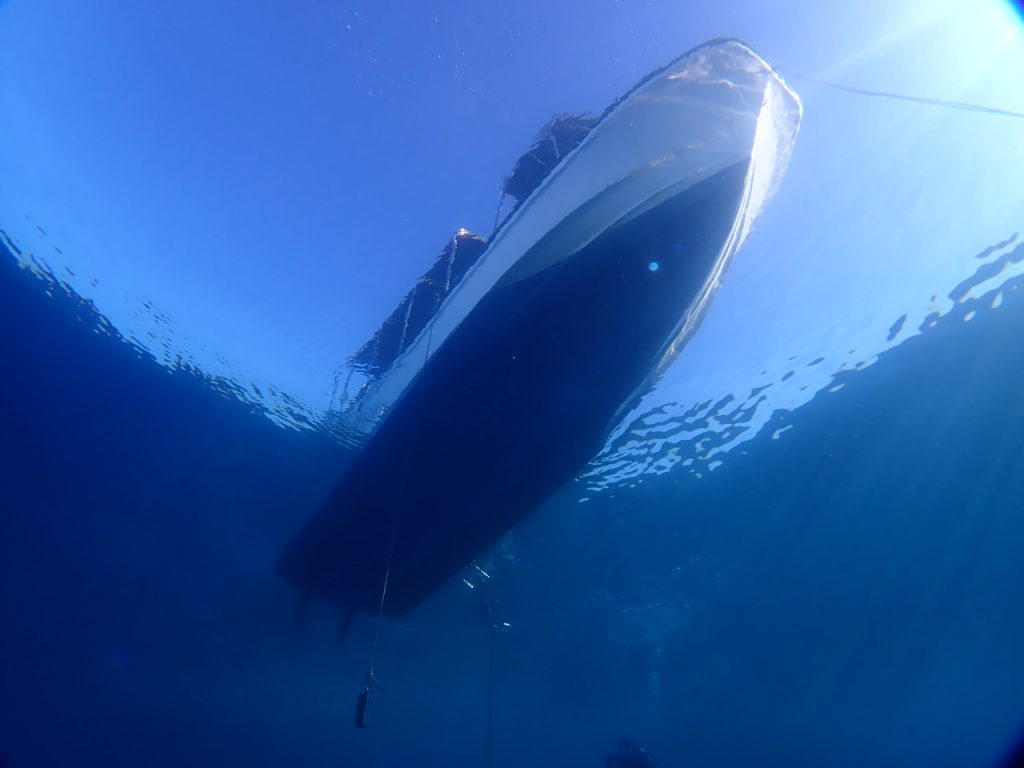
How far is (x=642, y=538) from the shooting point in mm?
16922

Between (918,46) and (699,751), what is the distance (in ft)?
206

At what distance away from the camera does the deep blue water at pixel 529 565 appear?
12281 millimetres

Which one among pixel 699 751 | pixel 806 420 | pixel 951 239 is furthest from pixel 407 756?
pixel 951 239

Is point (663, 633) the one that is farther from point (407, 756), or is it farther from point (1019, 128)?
point (407, 756)

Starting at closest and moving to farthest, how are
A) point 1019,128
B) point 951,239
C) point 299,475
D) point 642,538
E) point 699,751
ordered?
point 1019,128 → point 951,239 → point 299,475 → point 642,538 → point 699,751

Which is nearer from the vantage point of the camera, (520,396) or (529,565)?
(520,396)

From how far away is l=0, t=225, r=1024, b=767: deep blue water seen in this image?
12.3 m

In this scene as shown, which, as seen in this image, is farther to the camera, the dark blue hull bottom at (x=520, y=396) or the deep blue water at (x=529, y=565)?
the deep blue water at (x=529, y=565)

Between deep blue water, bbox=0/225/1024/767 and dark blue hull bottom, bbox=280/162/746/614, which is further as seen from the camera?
deep blue water, bbox=0/225/1024/767

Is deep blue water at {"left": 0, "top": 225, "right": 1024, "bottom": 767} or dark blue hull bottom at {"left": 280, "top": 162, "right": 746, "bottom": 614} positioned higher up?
deep blue water at {"left": 0, "top": 225, "right": 1024, "bottom": 767}

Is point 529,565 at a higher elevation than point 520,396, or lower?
higher

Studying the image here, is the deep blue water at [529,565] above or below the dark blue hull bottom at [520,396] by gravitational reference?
above

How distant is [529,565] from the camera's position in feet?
57.2

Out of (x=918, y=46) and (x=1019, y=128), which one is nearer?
(x=918, y=46)
